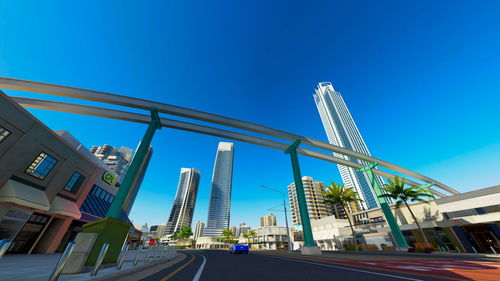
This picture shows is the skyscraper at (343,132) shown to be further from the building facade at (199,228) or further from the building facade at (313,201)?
the building facade at (199,228)

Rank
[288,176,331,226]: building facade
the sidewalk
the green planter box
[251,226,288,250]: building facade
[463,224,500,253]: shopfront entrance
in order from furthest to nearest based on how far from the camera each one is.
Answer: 1. [288,176,331,226]: building facade
2. [251,226,288,250]: building facade
3. [463,224,500,253]: shopfront entrance
4. the green planter box
5. the sidewalk

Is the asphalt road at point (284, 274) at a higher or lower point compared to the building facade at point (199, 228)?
lower

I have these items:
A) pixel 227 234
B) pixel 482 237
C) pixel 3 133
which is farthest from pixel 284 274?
pixel 227 234

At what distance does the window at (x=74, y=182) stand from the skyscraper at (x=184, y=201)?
15014 cm

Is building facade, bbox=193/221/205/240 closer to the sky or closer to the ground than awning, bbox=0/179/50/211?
closer to the sky

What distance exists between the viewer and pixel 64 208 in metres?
14.2

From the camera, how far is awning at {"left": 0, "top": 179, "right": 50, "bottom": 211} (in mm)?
10508

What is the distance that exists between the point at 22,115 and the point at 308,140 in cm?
2451

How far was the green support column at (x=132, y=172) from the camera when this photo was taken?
9.45m

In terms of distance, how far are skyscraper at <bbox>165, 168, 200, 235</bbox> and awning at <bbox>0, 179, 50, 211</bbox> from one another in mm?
154211

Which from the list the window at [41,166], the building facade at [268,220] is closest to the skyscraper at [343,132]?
the building facade at [268,220]

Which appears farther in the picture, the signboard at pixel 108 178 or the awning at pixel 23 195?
the signboard at pixel 108 178

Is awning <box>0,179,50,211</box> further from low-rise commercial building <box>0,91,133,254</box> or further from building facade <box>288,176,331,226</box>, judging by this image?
building facade <box>288,176,331,226</box>

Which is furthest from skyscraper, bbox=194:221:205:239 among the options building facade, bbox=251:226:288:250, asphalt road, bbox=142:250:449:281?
asphalt road, bbox=142:250:449:281
